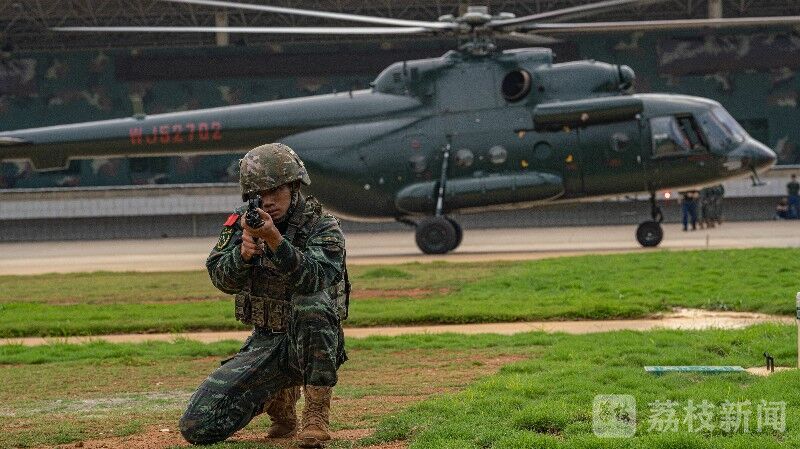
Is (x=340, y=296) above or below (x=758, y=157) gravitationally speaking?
below

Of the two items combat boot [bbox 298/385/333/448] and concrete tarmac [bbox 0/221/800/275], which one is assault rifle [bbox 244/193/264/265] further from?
concrete tarmac [bbox 0/221/800/275]

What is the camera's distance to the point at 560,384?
9.49 meters

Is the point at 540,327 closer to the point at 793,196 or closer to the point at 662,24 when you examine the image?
the point at 662,24

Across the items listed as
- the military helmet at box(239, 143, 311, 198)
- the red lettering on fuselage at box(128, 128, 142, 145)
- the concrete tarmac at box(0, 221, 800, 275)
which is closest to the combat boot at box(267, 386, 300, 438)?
the military helmet at box(239, 143, 311, 198)

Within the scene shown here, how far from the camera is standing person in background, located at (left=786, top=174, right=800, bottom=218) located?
45.8 metres

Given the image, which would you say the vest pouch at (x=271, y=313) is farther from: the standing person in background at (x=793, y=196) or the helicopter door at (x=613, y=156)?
the standing person in background at (x=793, y=196)

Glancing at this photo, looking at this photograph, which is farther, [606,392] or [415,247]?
[415,247]

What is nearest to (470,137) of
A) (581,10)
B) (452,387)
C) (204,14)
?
(581,10)

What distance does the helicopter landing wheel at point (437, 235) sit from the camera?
28672 mm

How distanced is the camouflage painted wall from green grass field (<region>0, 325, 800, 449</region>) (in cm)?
4481

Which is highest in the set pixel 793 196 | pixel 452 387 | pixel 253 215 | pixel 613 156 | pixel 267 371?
pixel 253 215

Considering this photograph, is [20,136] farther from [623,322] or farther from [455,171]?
[623,322]

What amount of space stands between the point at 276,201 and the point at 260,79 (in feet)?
169

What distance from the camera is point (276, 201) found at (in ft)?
25.8
